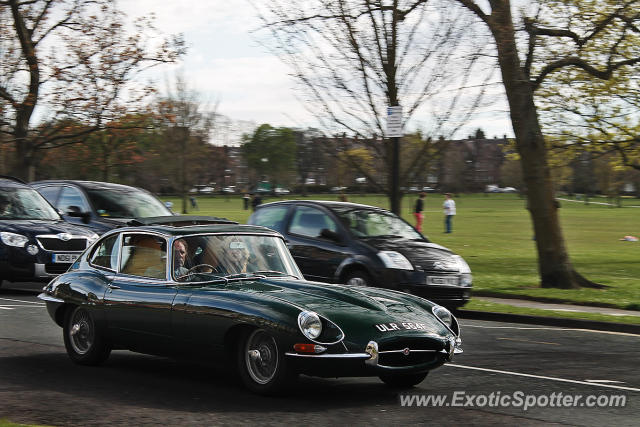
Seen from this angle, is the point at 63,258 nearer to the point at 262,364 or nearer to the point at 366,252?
the point at 366,252

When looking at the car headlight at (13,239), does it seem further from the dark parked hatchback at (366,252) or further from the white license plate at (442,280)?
the white license plate at (442,280)

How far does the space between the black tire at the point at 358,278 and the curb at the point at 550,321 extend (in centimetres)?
176

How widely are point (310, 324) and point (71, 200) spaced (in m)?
12.5

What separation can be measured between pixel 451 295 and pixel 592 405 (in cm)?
650

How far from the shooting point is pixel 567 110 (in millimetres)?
24625

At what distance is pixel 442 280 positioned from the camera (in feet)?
42.7

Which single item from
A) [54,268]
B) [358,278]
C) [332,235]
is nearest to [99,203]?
[54,268]

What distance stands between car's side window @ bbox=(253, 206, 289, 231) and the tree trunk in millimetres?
5640

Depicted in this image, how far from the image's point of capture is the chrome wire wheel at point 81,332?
8172 mm

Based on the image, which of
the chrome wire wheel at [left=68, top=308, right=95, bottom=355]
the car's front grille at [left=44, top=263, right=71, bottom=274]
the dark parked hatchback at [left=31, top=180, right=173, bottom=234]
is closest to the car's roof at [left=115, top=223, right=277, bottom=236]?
the chrome wire wheel at [left=68, top=308, right=95, bottom=355]

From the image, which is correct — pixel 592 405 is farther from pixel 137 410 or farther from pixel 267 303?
pixel 137 410

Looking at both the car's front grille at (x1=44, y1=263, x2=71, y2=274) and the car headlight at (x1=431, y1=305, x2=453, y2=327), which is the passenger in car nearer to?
the car headlight at (x1=431, y1=305, x2=453, y2=327)

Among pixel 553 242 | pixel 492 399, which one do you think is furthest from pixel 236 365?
pixel 553 242

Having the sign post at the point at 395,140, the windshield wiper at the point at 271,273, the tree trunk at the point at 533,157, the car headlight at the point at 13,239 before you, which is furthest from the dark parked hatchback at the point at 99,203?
the windshield wiper at the point at 271,273
